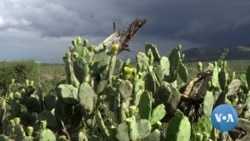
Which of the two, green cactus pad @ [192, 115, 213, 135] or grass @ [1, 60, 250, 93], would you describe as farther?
grass @ [1, 60, 250, 93]

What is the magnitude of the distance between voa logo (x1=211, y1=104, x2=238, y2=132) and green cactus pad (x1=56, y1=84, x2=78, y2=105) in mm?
1300

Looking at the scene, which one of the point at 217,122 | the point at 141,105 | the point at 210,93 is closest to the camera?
the point at 217,122

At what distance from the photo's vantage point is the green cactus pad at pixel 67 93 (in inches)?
160

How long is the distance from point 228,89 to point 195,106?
1.07 feet

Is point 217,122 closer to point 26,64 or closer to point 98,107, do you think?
point 98,107

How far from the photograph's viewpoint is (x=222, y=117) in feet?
10.6

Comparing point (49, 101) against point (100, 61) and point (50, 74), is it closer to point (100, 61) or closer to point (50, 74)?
point (100, 61)

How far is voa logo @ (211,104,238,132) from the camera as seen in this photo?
325cm

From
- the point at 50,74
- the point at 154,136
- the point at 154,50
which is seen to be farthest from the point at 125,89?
the point at 50,74

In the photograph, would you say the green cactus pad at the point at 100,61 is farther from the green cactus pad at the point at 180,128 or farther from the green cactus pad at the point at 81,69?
the green cactus pad at the point at 180,128

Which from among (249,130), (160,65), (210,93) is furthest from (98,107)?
(249,130)

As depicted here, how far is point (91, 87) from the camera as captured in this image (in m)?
4.09

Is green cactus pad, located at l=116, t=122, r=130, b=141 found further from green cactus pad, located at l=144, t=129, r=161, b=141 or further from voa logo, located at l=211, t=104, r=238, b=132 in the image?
voa logo, located at l=211, t=104, r=238, b=132

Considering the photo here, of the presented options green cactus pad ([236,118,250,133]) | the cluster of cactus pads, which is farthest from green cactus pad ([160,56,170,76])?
green cactus pad ([236,118,250,133])
